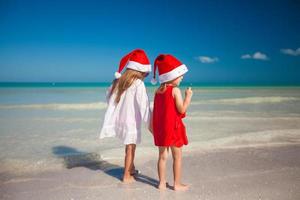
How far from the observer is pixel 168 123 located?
3.04m

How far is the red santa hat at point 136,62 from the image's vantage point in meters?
3.44

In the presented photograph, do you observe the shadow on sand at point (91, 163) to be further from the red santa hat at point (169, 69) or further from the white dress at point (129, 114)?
the red santa hat at point (169, 69)

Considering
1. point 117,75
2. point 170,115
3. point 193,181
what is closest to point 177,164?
point 193,181

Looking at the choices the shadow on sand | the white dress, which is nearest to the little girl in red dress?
the white dress

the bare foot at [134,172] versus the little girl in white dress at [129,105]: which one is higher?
the little girl in white dress at [129,105]

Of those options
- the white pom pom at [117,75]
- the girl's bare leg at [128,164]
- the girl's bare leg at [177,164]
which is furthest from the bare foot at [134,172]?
the white pom pom at [117,75]

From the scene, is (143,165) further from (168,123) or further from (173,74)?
(173,74)

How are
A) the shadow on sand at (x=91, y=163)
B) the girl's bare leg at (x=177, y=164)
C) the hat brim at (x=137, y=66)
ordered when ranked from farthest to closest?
the shadow on sand at (x=91, y=163) < the hat brim at (x=137, y=66) < the girl's bare leg at (x=177, y=164)

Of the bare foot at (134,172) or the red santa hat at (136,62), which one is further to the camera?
the bare foot at (134,172)

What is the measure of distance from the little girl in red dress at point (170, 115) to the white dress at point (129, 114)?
0.22 m

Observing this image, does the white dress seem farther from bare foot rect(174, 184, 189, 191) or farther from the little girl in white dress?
bare foot rect(174, 184, 189, 191)

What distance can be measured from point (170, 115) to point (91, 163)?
181 centimetres

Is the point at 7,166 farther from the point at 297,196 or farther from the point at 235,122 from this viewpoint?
the point at 235,122

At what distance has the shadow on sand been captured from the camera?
3586mm
